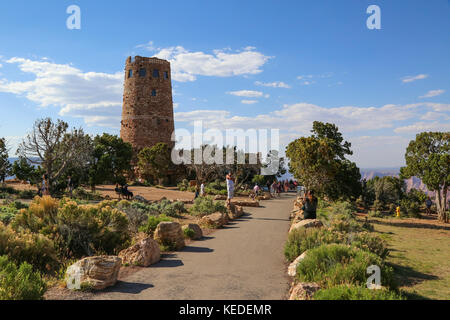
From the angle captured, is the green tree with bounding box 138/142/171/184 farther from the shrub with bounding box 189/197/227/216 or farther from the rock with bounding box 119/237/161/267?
the rock with bounding box 119/237/161/267

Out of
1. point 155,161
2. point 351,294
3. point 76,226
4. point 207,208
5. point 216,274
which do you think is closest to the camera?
point 351,294

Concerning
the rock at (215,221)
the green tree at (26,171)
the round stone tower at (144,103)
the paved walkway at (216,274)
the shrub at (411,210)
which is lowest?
the shrub at (411,210)

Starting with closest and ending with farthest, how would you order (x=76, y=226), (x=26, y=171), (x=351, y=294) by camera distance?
1. (x=351, y=294)
2. (x=76, y=226)
3. (x=26, y=171)

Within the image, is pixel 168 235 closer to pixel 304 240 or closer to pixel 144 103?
pixel 304 240

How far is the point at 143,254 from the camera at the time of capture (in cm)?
762

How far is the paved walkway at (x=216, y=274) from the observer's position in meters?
5.81

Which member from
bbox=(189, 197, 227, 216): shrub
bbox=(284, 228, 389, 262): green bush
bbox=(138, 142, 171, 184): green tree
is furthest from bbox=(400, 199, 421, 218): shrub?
bbox=(284, 228, 389, 262): green bush

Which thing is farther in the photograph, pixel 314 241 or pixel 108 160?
pixel 108 160

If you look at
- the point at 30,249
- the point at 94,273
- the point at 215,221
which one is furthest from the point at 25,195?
the point at 94,273

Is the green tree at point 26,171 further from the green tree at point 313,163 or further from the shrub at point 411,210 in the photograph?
the shrub at point 411,210

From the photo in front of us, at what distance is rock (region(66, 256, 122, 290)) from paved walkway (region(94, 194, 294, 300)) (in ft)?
0.76

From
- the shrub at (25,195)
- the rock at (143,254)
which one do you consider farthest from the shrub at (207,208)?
the shrub at (25,195)

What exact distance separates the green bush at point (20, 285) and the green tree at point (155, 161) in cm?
3674

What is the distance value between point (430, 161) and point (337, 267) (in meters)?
23.2
